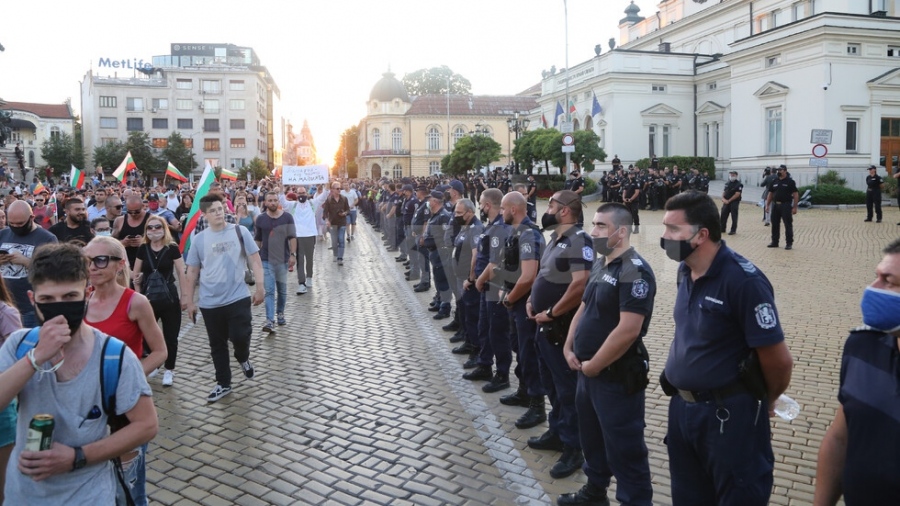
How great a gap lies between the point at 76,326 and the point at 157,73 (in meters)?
99.8

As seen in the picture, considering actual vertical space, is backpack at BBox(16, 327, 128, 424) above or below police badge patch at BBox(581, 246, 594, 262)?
below

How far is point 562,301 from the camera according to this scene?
4887 millimetres

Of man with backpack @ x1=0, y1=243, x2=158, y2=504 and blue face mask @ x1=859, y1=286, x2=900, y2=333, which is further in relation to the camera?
man with backpack @ x1=0, y1=243, x2=158, y2=504

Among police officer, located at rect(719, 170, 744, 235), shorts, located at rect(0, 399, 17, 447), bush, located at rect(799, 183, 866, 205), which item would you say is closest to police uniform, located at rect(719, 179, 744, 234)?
police officer, located at rect(719, 170, 744, 235)

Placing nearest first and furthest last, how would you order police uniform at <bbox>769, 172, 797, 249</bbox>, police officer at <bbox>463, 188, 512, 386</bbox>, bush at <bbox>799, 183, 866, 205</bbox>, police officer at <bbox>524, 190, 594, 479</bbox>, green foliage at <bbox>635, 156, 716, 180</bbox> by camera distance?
police officer at <bbox>524, 190, 594, 479</bbox> < police officer at <bbox>463, 188, 512, 386</bbox> < police uniform at <bbox>769, 172, 797, 249</bbox> < bush at <bbox>799, 183, 866, 205</bbox> < green foliage at <bbox>635, 156, 716, 180</bbox>

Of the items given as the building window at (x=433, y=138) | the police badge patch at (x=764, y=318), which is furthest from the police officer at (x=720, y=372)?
the building window at (x=433, y=138)

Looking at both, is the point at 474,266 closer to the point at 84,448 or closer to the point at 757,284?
the point at 757,284

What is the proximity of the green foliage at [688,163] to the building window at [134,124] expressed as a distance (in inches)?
2612

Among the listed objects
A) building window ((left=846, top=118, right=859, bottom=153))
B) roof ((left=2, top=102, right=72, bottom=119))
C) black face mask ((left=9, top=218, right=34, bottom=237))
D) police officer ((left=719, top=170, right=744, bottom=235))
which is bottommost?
black face mask ((left=9, top=218, right=34, bottom=237))

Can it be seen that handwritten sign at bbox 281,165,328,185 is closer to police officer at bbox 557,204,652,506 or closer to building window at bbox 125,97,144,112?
police officer at bbox 557,204,652,506

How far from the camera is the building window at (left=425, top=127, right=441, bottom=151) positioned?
295ft

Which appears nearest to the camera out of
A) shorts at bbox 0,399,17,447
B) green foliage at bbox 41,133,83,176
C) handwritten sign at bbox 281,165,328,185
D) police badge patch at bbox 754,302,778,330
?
police badge patch at bbox 754,302,778,330

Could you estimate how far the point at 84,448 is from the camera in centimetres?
258

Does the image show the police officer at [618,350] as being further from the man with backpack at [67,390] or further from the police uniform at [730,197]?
the police uniform at [730,197]
